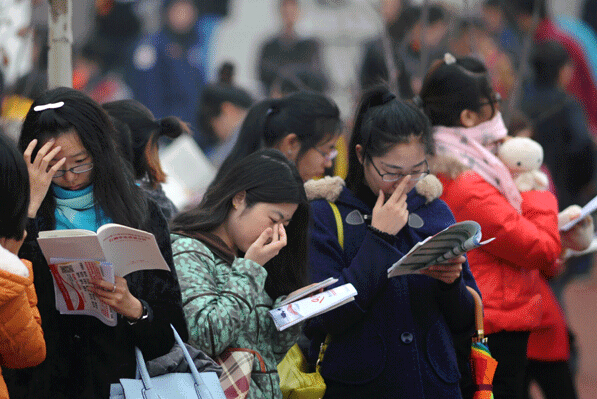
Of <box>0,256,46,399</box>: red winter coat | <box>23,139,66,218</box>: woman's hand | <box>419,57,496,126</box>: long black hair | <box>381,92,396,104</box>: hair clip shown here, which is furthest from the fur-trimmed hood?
<box>0,256,46,399</box>: red winter coat

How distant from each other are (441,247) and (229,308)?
74 centimetres

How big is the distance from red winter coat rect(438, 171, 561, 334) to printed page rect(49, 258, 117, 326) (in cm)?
174

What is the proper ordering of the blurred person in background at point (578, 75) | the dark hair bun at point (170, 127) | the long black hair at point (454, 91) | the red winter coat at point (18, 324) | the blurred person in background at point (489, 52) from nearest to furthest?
the red winter coat at point (18, 324) → the long black hair at point (454, 91) → the dark hair bun at point (170, 127) → the blurred person in background at point (489, 52) → the blurred person in background at point (578, 75)

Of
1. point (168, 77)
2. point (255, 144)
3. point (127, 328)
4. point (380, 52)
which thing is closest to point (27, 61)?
point (255, 144)

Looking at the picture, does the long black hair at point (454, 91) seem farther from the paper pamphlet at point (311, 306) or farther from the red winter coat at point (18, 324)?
the red winter coat at point (18, 324)

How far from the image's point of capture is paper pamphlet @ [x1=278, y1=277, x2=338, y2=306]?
280cm

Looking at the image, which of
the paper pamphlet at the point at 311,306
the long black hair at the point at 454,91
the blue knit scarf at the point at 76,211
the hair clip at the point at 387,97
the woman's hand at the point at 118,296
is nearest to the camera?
the woman's hand at the point at 118,296

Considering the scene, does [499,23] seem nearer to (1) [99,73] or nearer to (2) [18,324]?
(1) [99,73]

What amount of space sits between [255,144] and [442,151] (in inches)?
33.5

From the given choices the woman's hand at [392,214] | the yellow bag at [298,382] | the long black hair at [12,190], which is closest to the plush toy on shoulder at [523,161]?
the woman's hand at [392,214]

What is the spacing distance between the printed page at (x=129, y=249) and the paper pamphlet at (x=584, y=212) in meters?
2.21

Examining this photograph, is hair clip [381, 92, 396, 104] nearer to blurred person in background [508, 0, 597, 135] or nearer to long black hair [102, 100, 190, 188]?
long black hair [102, 100, 190, 188]

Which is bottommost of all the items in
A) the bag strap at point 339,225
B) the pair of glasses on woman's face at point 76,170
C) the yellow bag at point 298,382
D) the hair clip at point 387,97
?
the yellow bag at point 298,382

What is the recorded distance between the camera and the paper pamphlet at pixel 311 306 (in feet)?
8.91
